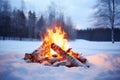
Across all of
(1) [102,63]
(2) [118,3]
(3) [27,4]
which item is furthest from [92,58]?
(3) [27,4]

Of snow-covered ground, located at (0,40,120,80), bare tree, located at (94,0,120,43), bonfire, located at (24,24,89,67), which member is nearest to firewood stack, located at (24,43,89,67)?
bonfire, located at (24,24,89,67)

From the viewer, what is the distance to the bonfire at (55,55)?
9.07ft

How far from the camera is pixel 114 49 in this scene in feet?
9.62

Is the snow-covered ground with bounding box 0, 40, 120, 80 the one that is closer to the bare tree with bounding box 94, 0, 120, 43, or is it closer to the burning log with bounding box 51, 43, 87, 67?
the burning log with bounding box 51, 43, 87, 67

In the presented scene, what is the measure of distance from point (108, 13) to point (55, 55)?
3.81 feet

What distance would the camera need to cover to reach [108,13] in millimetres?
3549

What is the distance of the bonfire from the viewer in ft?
9.07

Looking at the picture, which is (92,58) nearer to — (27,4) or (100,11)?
(100,11)

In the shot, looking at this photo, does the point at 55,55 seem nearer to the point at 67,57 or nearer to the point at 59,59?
the point at 59,59

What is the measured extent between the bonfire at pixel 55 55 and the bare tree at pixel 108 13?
70 cm

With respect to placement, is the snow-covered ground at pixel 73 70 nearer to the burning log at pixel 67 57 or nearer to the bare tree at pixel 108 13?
the burning log at pixel 67 57

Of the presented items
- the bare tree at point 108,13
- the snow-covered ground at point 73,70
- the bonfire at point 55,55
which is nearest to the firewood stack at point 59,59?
the bonfire at point 55,55

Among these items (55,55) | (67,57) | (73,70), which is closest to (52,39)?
(55,55)

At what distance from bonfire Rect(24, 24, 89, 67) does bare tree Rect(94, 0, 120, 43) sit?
699 millimetres
